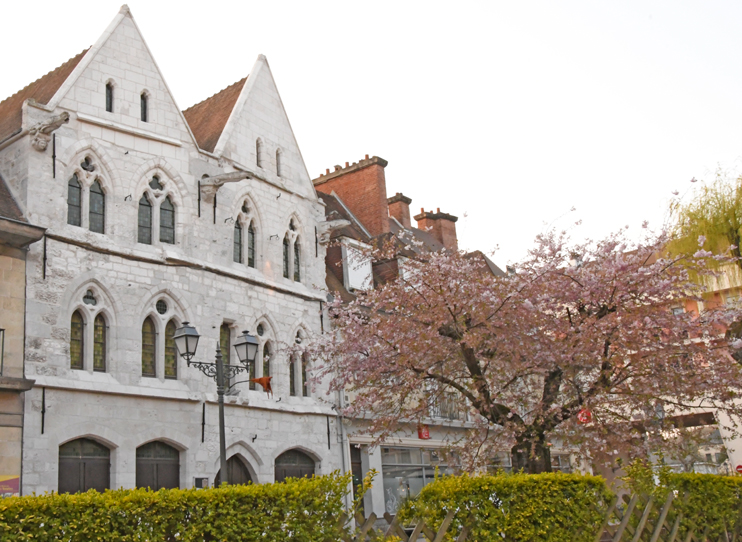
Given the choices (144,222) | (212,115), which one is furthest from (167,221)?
(212,115)

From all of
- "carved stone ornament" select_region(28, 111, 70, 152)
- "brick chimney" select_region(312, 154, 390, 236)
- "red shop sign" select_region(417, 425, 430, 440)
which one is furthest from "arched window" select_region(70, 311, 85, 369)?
"brick chimney" select_region(312, 154, 390, 236)

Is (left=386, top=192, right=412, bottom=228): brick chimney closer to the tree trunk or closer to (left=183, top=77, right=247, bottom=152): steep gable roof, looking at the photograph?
(left=183, top=77, right=247, bottom=152): steep gable roof

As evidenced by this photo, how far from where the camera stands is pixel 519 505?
964cm

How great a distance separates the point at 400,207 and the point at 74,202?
692 inches

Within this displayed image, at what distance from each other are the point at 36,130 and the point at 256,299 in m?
6.30

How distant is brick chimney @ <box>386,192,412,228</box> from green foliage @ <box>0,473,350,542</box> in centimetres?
2441

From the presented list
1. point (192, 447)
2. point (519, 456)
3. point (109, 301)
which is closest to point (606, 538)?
point (519, 456)

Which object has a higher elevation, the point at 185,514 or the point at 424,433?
the point at 424,433

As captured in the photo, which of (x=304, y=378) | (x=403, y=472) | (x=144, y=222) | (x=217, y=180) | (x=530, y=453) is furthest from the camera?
(x=403, y=472)

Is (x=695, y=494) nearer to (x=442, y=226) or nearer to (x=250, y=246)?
(x=250, y=246)

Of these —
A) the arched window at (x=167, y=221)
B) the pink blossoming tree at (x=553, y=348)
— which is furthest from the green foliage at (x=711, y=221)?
the arched window at (x=167, y=221)

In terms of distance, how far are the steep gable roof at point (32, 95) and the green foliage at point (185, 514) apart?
11123 millimetres

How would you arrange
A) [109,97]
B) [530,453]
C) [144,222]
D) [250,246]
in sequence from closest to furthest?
[530,453], [144,222], [109,97], [250,246]

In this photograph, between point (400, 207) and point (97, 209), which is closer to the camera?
point (97, 209)
